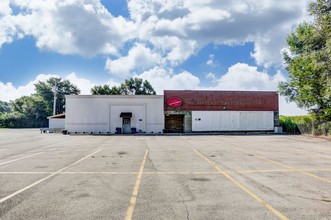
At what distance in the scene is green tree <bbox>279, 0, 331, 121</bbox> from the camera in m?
25.2

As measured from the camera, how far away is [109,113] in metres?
38.3

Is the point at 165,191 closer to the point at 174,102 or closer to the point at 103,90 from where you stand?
the point at 174,102

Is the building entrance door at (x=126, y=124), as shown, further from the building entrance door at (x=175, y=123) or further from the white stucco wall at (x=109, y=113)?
the building entrance door at (x=175, y=123)

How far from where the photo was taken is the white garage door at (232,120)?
39281 mm

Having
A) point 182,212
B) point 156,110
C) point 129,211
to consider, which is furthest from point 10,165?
point 156,110

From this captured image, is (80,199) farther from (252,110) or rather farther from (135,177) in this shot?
(252,110)

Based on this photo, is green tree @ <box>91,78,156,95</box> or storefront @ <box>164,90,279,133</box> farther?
green tree @ <box>91,78,156,95</box>

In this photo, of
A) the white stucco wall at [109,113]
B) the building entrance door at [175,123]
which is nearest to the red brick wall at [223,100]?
the building entrance door at [175,123]

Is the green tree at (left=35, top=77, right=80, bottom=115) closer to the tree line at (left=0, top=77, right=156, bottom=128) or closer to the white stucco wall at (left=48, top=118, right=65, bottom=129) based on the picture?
the tree line at (left=0, top=77, right=156, bottom=128)

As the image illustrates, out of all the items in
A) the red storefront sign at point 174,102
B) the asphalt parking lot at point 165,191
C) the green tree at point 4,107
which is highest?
the green tree at point 4,107

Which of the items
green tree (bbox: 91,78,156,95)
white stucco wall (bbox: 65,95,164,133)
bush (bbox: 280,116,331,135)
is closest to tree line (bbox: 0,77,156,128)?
green tree (bbox: 91,78,156,95)

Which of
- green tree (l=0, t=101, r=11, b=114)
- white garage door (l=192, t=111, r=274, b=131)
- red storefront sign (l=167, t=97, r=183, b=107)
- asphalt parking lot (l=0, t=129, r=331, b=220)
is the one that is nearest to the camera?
asphalt parking lot (l=0, t=129, r=331, b=220)

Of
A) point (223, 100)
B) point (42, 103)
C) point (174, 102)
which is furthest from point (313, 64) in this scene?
point (42, 103)

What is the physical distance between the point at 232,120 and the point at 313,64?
15150mm
